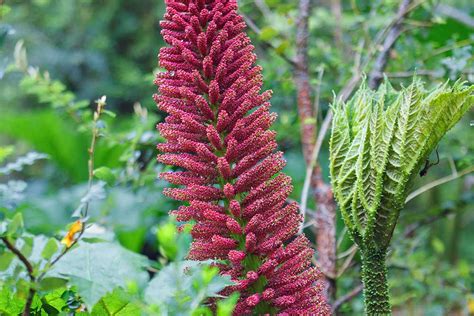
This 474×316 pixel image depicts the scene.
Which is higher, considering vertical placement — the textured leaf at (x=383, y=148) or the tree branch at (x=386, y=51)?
the tree branch at (x=386, y=51)

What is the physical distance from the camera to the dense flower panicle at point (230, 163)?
0.98 m

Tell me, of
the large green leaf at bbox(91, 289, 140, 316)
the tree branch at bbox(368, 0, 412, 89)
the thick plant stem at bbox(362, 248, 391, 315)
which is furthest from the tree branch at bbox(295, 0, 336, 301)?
the large green leaf at bbox(91, 289, 140, 316)

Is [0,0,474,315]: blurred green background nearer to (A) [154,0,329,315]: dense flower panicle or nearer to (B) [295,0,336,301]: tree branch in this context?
(B) [295,0,336,301]: tree branch

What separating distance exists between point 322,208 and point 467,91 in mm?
779

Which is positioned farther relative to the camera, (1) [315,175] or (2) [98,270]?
(1) [315,175]

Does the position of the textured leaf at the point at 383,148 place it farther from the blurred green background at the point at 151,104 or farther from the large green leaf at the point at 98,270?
the large green leaf at the point at 98,270

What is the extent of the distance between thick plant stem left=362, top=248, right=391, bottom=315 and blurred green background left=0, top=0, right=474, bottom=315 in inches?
16.1

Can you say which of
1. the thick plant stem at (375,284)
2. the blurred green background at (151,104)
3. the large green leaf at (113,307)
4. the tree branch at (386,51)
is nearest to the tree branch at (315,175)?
the blurred green background at (151,104)

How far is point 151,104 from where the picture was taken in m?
7.62

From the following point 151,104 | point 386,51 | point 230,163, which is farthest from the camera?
point 151,104

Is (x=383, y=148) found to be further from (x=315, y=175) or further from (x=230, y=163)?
(x=315, y=175)

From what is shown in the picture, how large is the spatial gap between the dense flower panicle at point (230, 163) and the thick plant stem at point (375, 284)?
101mm

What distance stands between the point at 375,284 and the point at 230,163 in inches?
12.9

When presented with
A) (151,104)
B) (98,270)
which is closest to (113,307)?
(98,270)
